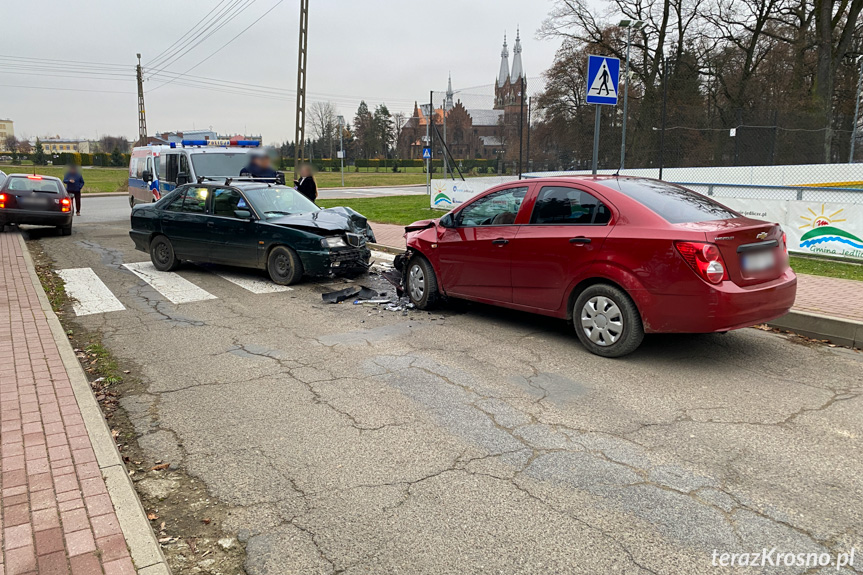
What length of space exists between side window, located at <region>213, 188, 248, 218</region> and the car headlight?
62.7 inches

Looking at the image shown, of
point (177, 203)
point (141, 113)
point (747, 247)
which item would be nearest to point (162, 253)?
point (177, 203)

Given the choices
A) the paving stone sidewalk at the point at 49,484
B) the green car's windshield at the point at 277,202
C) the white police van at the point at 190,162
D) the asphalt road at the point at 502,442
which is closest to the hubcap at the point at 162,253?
the green car's windshield at the point at 277,202

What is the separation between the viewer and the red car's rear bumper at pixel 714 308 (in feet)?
17.2

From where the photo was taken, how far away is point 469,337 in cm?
681

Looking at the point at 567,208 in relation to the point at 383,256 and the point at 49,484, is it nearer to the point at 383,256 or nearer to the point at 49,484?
the point at 49,484

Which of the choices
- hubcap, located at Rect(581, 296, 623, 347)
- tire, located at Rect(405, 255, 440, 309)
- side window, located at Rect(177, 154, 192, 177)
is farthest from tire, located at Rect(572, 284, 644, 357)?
side window, located at Rect(177, 154, 192, 177)

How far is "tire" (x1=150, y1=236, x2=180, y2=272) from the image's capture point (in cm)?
1098

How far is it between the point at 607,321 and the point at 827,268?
609cm

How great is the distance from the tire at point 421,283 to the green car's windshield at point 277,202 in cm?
296

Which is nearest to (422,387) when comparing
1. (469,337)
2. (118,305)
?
(469,337)

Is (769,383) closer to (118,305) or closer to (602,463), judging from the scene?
(602,463)

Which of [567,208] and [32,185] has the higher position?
[32,185]

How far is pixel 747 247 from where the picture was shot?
17.8ft

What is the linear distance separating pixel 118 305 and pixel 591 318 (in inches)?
248
